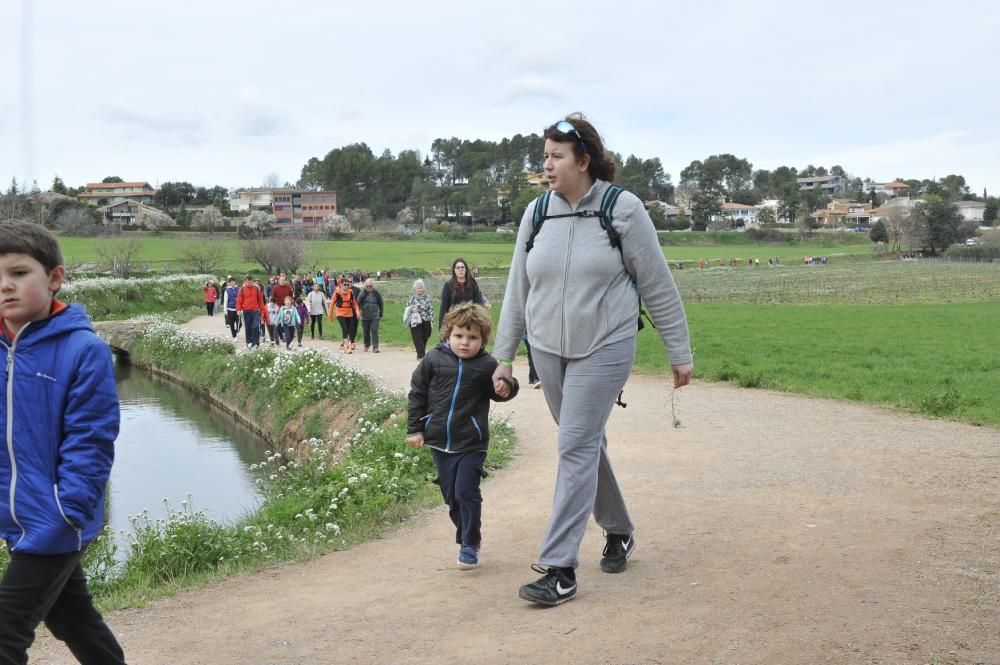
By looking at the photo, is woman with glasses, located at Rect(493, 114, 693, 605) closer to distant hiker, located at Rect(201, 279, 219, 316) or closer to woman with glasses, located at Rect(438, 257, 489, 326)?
woman with glasses, located at Rect(438, 257, 489, 326)

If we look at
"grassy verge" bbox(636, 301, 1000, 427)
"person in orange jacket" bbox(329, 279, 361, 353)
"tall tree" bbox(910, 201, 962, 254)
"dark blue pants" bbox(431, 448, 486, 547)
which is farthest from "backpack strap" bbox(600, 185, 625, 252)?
"tall tree" bbox(910, 201, 962, 254)

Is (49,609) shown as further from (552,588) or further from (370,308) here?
(370,308)

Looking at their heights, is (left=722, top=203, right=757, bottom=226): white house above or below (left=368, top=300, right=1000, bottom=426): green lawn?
above

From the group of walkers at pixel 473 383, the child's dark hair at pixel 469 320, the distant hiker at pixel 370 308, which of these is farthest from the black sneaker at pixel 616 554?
the distant hiker at pixel 370 308

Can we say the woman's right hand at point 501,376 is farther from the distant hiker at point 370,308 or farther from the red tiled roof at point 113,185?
the red tiled roof at point 113,185

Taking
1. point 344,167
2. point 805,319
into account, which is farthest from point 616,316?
point 344,167

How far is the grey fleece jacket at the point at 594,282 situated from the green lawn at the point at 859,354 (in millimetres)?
6792

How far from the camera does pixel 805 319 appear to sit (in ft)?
99.0

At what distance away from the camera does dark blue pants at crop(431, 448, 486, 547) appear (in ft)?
17.5

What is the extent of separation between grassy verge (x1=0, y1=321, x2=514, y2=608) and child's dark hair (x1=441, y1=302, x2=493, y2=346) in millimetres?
1758

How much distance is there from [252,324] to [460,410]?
16848 millimetres

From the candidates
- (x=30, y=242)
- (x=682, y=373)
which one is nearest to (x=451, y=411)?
(x=682, y=373)

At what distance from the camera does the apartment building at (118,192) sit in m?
140

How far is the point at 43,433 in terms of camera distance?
3.10m
